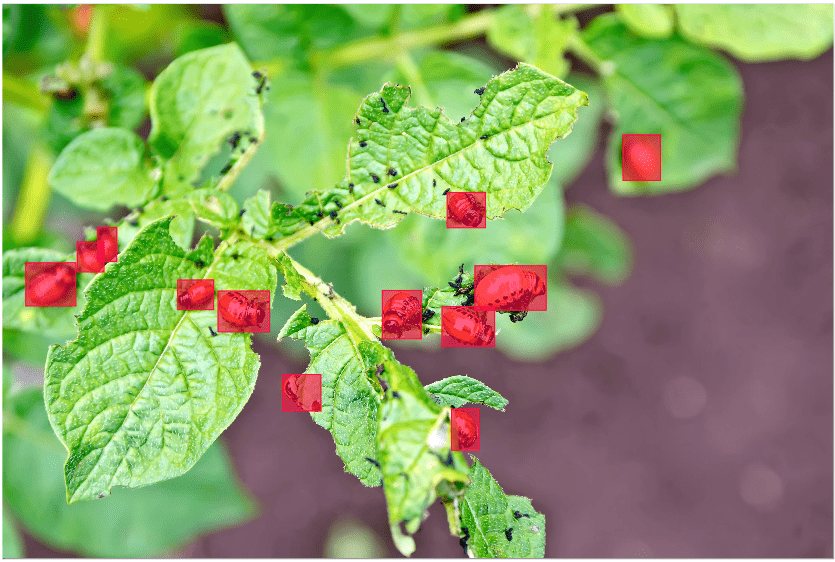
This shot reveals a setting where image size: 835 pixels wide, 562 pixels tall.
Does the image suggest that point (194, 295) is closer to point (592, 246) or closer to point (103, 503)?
point (103, 503)

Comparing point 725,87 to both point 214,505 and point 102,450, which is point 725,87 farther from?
point 214,505

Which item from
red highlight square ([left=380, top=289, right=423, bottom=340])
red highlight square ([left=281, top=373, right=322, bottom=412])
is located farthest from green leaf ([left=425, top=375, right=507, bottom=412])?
red highlight square ([left=281, top=373, right=322, bottom=412])

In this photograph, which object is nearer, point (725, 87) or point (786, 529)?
point (725, 87)

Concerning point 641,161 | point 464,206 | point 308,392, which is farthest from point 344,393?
point 641,161

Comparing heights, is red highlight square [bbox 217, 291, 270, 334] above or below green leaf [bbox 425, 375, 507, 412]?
above

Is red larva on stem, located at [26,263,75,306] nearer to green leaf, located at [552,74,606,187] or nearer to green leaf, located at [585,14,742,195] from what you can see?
green leaf, located at [585,14,742,195]

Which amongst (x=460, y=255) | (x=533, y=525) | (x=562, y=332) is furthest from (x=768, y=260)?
(x=533, y=525)

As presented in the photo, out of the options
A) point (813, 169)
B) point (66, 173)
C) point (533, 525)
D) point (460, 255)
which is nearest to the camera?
point (533, 525)
